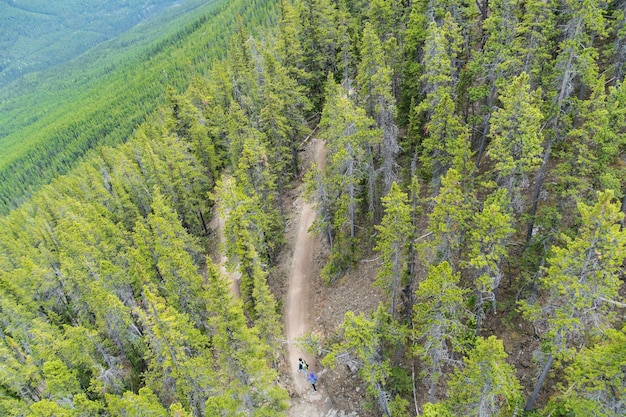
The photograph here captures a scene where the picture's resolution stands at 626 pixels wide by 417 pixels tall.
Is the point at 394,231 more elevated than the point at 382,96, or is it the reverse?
the point at 382,96

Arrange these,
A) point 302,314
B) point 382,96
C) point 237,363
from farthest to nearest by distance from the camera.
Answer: point 302,314
point 382,96
point 237,363

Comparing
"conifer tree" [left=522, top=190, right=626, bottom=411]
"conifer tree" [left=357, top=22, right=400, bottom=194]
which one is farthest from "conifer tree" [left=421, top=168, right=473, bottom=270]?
"conifer tree" [left=357, top=22, right=400, bottom=194]

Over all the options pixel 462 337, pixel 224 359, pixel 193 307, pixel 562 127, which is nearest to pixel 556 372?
pixel 462 337

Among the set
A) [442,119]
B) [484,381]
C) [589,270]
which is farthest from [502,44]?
[484,381]

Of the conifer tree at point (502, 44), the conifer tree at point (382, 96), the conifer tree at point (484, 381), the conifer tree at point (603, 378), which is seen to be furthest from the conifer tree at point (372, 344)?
the conifer tree at point (502, 44)

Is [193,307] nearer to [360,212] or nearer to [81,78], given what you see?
[360,212]

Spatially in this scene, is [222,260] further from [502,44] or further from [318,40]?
[502,44]
